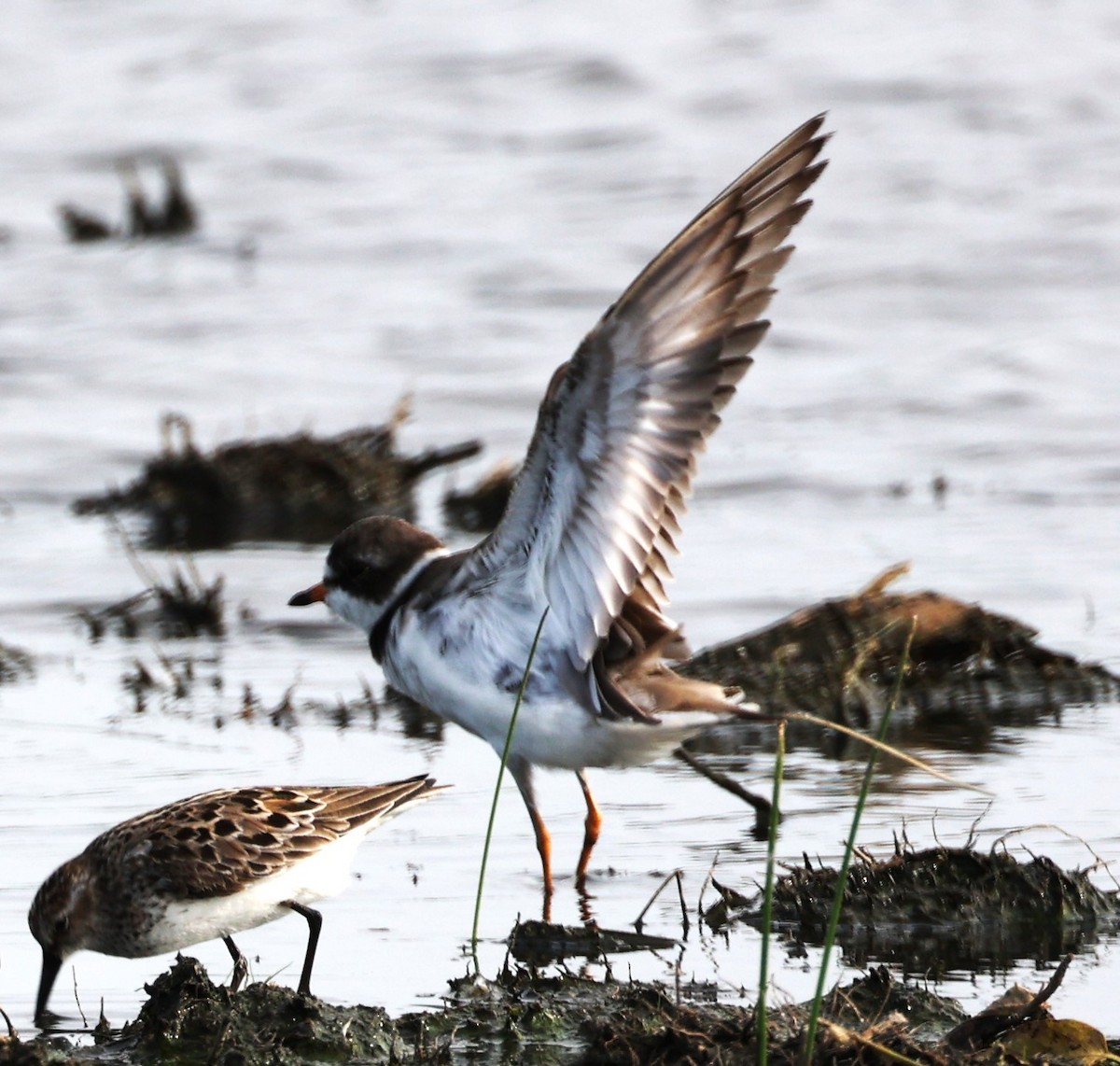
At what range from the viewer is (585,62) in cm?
2053

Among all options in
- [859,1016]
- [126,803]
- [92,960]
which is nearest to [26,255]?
[126,803]

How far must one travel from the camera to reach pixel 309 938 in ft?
16.8


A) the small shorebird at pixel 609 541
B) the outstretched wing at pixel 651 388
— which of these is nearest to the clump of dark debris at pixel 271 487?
the small shorebird at pixel 609 541

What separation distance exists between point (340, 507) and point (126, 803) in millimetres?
4592

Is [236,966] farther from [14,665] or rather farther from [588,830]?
[14,665]

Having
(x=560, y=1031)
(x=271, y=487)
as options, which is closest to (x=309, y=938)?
(x=560, y=1031)

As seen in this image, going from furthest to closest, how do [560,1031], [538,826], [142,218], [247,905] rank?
[142,218] < [538,826] < [247,905] < [560,1031]

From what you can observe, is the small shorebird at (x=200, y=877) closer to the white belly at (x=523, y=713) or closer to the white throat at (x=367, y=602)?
the white belly at (x=523, y=713)

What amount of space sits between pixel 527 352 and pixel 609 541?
8.96 metres

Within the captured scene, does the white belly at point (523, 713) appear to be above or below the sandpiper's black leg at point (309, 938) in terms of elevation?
above

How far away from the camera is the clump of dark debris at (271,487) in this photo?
36.2 feet

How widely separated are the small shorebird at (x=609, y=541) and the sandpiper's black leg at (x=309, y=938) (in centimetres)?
84

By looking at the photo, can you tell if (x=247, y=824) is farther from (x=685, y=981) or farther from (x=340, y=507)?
(x=340, y=507)

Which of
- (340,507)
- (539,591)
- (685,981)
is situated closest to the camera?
(685,981)
